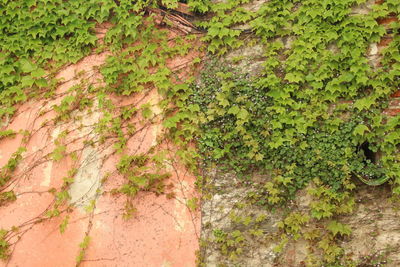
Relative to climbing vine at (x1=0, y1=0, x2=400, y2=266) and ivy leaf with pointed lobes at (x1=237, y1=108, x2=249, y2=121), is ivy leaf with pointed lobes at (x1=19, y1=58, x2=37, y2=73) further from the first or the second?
ivy leaf with pointed lobes at (x1=237, y1=108, x2=249, y2=121)

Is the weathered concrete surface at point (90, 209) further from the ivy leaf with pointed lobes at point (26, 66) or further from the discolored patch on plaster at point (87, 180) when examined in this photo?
the ivy leaf with pointed lobes at point (26, 66)

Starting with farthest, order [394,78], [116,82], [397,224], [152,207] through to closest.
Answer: [116,82] → [152,207] → [394,78] → [397,224]

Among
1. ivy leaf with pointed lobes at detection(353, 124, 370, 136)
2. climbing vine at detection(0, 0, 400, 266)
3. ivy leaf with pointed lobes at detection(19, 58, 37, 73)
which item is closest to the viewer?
ivy leaf with pointed lobes at detection(353, 124, 370, 136)

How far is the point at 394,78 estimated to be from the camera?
4148 mm

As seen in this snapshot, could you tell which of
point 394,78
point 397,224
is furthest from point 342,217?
point 394,78

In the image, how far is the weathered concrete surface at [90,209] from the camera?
438cm

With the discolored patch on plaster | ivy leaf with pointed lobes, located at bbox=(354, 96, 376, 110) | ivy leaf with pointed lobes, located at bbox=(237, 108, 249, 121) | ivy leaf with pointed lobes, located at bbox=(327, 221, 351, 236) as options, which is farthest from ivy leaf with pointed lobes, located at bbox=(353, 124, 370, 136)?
the discolored patch on plaster

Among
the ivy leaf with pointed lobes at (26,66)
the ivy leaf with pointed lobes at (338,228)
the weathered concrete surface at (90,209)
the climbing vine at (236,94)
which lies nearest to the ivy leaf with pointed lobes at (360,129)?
the climbing vine at (236,94)

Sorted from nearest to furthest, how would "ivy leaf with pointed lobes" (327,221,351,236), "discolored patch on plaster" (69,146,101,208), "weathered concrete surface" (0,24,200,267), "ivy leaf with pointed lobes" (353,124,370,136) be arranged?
"ivy leaf with pointed lobes" (327,221,351,236) → "ivy leaf with pointed lobes" (353,124,370,136) → "weathered concrete surface" (0,24,200,267) → "discolored patch on plaster" (69,146,101,208)

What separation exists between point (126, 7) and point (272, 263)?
3665mm

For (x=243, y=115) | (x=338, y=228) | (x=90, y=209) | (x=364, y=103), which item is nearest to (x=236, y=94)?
(x=243, y=115)

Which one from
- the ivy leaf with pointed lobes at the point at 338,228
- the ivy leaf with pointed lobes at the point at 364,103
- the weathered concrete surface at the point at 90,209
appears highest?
the ivy leaf with pointed lobes at the point at 364,103

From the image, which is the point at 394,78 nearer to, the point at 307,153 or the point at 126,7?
the point at 307,153

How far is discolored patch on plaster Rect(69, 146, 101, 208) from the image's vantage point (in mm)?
4656
